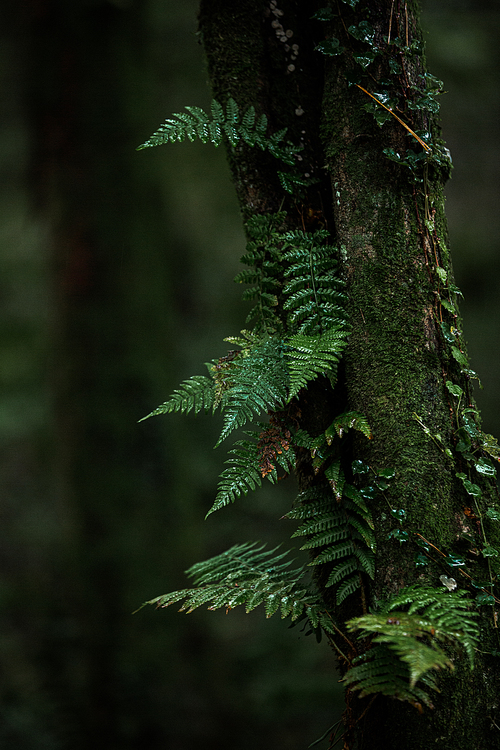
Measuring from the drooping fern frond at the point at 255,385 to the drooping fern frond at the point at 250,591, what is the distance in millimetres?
467

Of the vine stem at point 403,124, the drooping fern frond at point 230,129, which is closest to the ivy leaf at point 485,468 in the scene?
the vine stem at point 403,124

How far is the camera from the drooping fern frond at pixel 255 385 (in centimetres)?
139

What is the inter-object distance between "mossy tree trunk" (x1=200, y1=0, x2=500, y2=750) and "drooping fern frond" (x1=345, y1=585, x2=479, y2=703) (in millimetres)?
126

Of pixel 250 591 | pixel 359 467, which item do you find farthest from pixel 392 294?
pixel 250 591

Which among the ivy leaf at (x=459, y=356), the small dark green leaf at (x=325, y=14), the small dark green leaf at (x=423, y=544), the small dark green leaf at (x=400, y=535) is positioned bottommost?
the small dark green leaf at (x=423, y=544)

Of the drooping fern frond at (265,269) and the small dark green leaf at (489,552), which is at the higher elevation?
the drooping fern frond at (265,269)

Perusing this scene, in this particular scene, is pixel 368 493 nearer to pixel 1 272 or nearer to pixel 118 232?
pixel 118 232

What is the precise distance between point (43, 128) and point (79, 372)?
1.95 metres

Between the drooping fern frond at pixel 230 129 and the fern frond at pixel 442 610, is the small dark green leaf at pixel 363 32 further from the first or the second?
the fern frond at pixel 442 610

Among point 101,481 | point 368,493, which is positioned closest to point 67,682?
point 101,481

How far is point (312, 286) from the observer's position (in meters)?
1.52

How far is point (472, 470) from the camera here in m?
1.41

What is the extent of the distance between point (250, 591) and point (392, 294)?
1.00m

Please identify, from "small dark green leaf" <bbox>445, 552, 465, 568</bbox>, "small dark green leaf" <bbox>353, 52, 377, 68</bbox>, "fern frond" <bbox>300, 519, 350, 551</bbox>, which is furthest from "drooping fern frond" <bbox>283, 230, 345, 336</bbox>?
"small dark green leaf" <bbox>445, 552, 465, 568</bbox>
